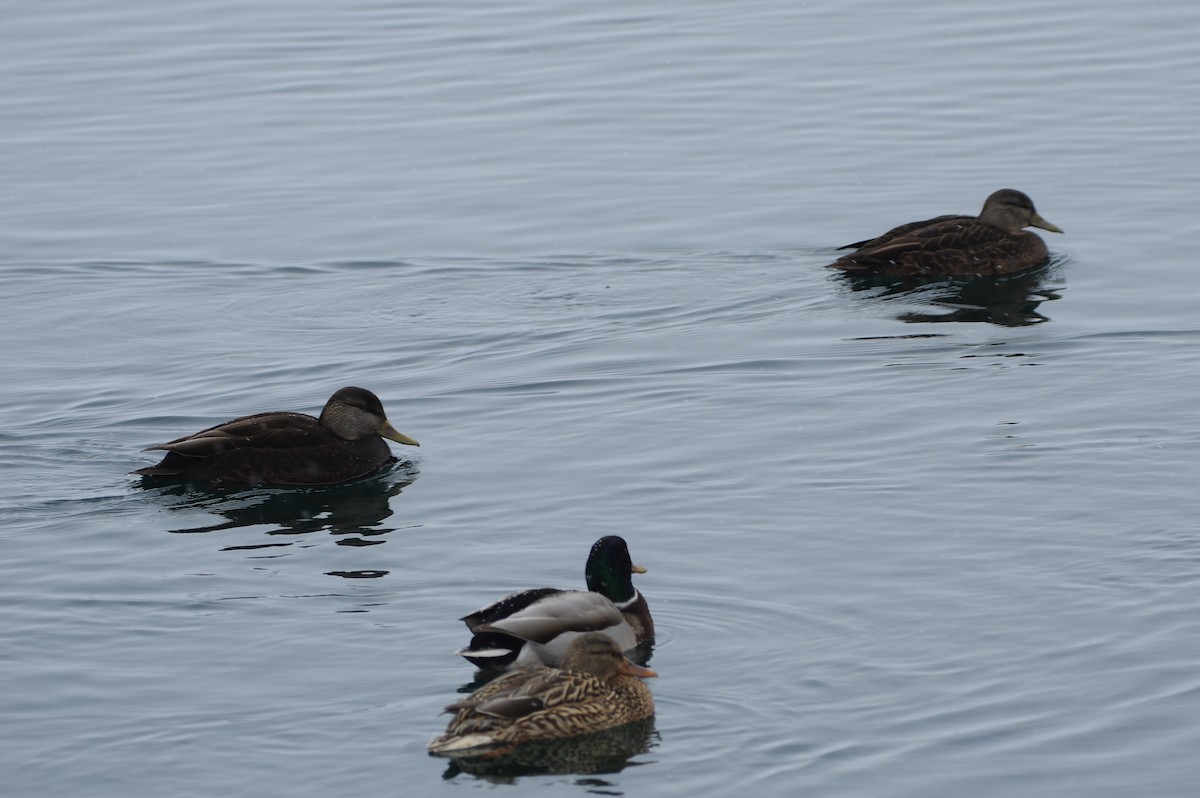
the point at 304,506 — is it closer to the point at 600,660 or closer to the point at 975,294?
the point at 600,660

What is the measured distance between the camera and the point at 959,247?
1962 cm

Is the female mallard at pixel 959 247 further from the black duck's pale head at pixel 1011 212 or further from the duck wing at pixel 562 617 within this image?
the duck wing at pixel 562 617

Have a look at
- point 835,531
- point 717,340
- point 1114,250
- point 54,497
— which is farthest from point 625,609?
point 1114,250

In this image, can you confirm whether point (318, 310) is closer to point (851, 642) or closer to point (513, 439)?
point (513, 439)

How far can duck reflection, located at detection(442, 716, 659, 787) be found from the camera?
969cm

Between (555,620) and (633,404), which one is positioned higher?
(633,404)

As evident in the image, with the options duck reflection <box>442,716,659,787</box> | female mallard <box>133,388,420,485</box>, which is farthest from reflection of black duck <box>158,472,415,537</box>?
duck reflection <box>442,716,659,787</box>

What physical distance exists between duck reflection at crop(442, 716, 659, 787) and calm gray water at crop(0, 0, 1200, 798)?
8cm

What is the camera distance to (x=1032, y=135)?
84.1ft

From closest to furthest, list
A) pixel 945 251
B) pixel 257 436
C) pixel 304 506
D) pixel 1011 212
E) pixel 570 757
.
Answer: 1. pixel 570 757
2. pixel 304 506
3. pixel 257 436
4. pixel 945 251
5. pixel 1011 212

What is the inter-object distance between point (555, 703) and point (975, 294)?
10470 mm

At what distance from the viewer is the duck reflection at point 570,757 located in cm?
969

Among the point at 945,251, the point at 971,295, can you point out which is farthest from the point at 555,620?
the point at 945,251

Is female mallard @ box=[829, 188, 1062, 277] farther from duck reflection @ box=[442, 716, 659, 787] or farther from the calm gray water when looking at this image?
duck reflection @ box=[442, 716, 659, 787]
